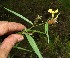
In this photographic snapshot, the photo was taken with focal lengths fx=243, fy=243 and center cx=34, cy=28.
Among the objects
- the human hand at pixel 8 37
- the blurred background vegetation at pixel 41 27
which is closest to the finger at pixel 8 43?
the human hand at pixel 8 37

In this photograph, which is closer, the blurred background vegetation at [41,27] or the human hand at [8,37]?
the human hand at [8,37]

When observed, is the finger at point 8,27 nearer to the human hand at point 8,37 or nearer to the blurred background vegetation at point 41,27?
the human hand at point 8,37

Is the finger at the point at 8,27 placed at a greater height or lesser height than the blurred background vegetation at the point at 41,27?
greater

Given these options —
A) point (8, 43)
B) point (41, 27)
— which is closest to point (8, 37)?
point (8, 43)

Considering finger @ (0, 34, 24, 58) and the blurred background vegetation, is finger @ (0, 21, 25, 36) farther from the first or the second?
the blurred background vegetation

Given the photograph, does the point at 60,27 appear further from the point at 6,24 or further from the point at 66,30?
the point at 6,24
